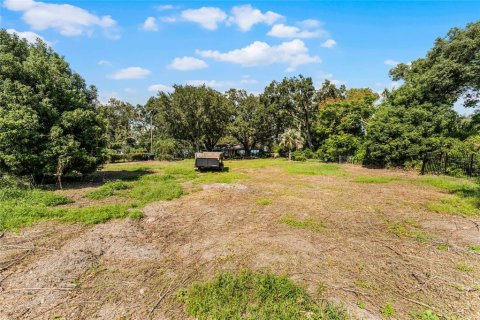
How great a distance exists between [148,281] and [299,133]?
33574mm

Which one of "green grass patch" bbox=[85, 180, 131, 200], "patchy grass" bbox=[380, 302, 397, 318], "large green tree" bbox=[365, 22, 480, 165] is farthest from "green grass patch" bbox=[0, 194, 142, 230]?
"large green tree" bbox=[365, 22, 480, 165]

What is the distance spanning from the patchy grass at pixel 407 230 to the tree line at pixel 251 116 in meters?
14.1

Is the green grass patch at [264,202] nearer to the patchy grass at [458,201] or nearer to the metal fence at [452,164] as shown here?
the patchy grass at [458,201]

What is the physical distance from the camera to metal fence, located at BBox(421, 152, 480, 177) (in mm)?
15773

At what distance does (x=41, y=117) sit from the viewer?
1177 centimetres

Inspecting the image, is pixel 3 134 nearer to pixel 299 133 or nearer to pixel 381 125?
pixel 381 125

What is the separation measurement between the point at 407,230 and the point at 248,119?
1347 inches

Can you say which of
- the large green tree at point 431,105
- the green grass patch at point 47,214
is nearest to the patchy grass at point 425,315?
the green grass patch at point 47,214

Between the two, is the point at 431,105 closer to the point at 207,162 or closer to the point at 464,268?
the point at 207,162

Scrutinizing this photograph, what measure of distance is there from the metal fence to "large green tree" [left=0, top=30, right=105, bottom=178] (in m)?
23.1

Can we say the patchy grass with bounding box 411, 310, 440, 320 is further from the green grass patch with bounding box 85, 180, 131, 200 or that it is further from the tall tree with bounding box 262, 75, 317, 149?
the tall tree with bounding box 262, 75, 317, 149

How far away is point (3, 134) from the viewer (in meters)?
10.1

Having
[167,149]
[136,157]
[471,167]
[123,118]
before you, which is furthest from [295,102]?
[123,118]

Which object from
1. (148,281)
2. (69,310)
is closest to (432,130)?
(148,281)
